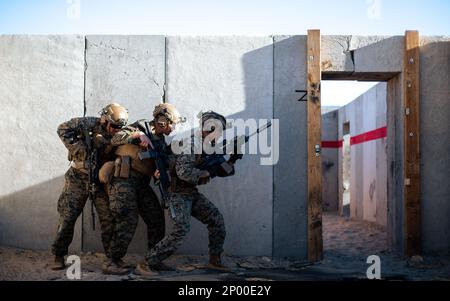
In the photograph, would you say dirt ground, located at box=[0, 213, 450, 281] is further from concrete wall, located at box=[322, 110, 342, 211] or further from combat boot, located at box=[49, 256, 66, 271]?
concrete wall, located at box=[322, 110, 342, 211]

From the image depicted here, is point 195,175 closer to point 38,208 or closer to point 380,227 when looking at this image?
point 38,208

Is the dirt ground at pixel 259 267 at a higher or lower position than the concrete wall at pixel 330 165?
lower

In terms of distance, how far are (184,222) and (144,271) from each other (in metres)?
0.66

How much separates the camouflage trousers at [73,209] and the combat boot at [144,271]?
49 cm

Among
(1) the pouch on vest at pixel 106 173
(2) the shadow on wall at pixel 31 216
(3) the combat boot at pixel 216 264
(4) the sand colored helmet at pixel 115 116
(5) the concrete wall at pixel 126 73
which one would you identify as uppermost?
(5) the concrete wall at pixel 126 73

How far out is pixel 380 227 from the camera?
8.70 meters

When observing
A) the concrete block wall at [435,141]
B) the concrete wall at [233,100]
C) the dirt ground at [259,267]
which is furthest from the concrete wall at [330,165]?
the concrete wall at [233,100]

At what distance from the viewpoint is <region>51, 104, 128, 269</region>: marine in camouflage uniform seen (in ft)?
16.6

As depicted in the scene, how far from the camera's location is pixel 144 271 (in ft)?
15.9

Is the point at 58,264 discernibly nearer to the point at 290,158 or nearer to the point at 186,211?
the point at 186,211

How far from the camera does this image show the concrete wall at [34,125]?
593 centimetres

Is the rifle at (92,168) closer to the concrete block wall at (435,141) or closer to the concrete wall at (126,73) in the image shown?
the concrete wall at (126,73)

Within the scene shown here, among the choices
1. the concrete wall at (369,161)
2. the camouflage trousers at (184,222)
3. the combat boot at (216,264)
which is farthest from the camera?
the concrete wall at (369,161)

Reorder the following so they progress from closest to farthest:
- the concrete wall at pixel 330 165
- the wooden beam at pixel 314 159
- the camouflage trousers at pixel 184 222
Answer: the camouflage trousers at pixel 184 222 → the wooden beam at pixel 314 159 → the concrete wall at pixel 330 165
